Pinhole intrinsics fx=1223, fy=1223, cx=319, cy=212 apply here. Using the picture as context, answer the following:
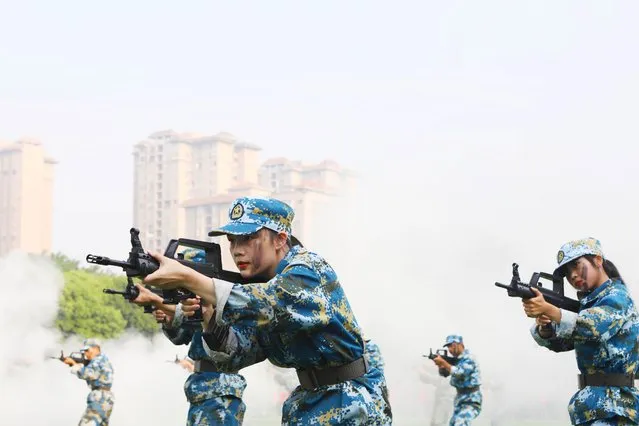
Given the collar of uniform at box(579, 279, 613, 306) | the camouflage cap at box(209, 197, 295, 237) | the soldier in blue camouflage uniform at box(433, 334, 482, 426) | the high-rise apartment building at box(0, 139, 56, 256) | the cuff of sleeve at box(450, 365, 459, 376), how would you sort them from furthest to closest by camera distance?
the high-rise apartment building at box(0, 139, 56, 256), the soldier in blue camouflage uniform at box(433, 334, 482, 426), the cuff of sleeve at box(450, 365, 459, 376), the collar of uniform at box(579, 279, 613, 306), the camouflage cap at box(209, 197, 295, 237)

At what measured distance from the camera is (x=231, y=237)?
18.6 feet

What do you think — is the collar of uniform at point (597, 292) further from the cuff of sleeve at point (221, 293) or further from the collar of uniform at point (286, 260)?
the cuff of sleeve at point (221, 293)

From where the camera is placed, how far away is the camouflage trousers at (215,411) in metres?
9.80

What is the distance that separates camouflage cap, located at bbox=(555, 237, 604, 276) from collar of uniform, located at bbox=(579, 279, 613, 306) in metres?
0.21

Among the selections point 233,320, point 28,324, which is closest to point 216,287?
point 233,320

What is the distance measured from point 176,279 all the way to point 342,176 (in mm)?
107814

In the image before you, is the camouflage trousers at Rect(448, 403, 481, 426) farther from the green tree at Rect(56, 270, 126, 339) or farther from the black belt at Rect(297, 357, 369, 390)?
the green tree at Rect(56, 270, 126, 339)

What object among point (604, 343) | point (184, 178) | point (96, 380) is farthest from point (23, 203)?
point (604, 343)

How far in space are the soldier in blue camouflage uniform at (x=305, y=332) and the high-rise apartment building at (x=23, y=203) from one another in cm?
9655

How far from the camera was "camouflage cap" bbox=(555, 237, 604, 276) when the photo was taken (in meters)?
7.96

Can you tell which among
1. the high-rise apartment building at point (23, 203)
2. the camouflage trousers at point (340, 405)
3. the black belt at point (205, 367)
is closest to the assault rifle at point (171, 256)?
the camouflage trousers at point (340, 405)

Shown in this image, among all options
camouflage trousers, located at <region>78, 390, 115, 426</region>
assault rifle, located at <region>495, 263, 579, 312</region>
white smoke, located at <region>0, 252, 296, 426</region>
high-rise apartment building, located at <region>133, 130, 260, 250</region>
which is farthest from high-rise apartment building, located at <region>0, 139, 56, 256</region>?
assault rifle, located at <region>495, 263, 579, 312</region>

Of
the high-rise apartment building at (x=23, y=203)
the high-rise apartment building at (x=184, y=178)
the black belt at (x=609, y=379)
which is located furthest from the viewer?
the high-rise apartment building at (x=184, y=178)

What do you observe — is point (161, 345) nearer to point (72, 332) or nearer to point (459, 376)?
point (72, 332)
